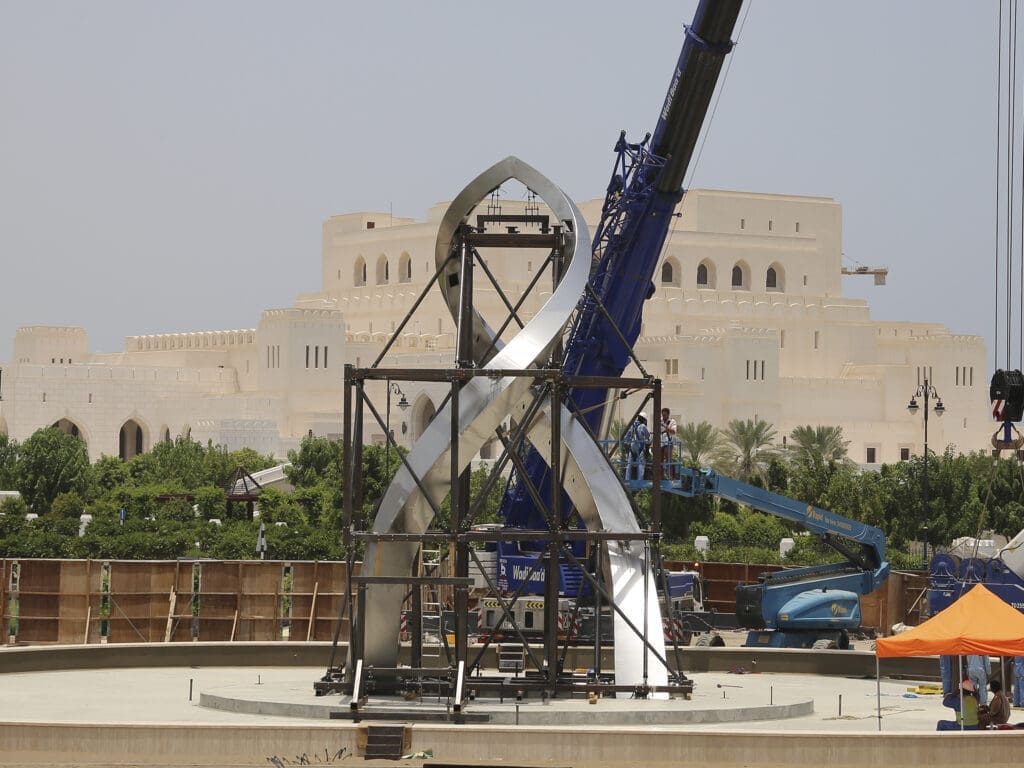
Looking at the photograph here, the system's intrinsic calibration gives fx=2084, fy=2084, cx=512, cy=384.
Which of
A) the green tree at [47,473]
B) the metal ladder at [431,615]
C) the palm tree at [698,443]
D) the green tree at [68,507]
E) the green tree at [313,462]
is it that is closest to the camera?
the metal ladder at [431,615]

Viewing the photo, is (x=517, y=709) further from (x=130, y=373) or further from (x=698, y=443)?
(x=130, y=373)

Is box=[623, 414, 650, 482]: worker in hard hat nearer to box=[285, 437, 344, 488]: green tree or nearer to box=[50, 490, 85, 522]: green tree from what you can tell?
box=[50, 490, 85, 522]: green tree

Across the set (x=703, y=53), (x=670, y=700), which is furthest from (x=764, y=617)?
(x=670, y=700)

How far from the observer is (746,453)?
78625mm

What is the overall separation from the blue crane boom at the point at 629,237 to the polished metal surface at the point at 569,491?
9559 mm

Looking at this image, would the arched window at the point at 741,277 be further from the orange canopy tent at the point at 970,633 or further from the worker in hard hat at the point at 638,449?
the orange canopy tent at the point at 970,633

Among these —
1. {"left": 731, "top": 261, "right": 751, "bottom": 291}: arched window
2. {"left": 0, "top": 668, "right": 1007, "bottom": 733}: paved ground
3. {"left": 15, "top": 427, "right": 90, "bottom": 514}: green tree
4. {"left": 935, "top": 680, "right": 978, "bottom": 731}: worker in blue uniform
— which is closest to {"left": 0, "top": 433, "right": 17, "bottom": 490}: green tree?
{"left": 15, "top": 427, "right": 90, "bottom": 514}: green tree

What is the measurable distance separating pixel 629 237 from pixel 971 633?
14.5 metres

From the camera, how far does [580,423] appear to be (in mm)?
22938

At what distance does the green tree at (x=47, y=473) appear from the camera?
6775cm

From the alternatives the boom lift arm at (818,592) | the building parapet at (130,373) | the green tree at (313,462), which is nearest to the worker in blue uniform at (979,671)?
the boom lift arm at (818,592)

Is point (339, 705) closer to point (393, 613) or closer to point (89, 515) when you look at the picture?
point (393, 613)

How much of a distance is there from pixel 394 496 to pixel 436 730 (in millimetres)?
3499

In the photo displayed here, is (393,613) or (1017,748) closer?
(1017,748)
